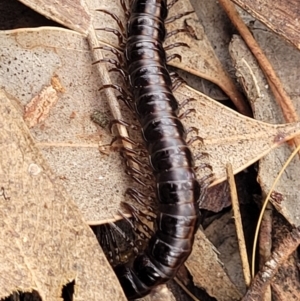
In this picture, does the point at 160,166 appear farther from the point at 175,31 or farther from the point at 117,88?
the point at 175,31

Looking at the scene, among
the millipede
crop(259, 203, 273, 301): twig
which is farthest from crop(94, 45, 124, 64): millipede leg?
crop(259, 203, 273, 301): twig

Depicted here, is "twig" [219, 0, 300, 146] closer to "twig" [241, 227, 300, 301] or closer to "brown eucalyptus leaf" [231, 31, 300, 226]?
"brown eucalyptus leaf" [231, 31, 300, 226]

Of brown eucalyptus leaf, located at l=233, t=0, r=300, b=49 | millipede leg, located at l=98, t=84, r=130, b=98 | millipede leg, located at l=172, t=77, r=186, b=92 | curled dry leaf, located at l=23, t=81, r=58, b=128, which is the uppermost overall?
brown eucalyptus leaf, located at l=233, t=0, r=300, b=49

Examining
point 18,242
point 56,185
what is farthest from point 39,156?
point 18,242

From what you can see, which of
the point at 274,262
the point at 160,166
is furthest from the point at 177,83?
the point at 274,262

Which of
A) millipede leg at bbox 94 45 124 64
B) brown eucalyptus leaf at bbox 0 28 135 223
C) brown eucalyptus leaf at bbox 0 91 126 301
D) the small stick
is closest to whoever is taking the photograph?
brown eucalyptus leaf at bbox 0 91 126 301

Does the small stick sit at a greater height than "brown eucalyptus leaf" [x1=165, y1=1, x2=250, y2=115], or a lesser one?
lesser
